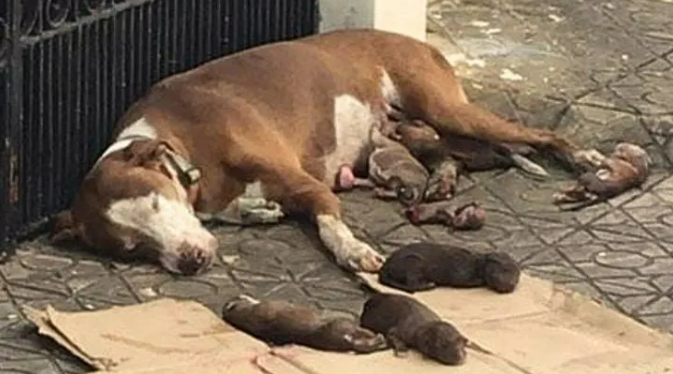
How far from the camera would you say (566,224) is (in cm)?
666

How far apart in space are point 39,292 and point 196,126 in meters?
0.88

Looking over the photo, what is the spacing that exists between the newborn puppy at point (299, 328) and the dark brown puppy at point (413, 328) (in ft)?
0.13

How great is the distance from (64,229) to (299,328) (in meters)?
1.19

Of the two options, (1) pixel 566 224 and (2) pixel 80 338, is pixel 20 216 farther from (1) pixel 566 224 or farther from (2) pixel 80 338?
(1) pixel 566 224

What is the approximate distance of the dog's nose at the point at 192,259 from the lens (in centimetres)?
619

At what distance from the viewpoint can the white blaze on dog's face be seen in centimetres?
623

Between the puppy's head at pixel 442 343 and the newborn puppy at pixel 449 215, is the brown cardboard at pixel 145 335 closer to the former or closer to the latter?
the puppy's head at pixel 442 343

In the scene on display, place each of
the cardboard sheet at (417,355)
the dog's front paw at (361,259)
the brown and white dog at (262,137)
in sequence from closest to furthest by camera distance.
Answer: the cardboard sheet at (417,355) → the dog's front paw at (361,259) → the brown and white dog at (262,137)

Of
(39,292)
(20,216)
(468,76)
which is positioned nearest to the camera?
(39,292)

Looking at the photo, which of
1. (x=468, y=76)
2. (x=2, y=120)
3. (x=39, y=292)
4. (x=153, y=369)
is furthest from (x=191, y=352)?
(x=468, y=76)

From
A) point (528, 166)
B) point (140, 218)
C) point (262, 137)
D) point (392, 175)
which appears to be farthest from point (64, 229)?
point (528, 166)

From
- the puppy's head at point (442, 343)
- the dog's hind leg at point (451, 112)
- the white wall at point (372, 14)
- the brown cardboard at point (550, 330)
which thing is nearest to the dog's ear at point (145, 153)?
the brown cardboard at point (550, 330)

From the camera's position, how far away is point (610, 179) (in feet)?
22.7

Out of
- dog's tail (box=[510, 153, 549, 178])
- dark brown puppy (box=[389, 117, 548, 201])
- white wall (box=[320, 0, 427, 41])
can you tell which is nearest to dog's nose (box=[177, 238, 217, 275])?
dark brown puppy (box=[389, 117, 548, 201])
